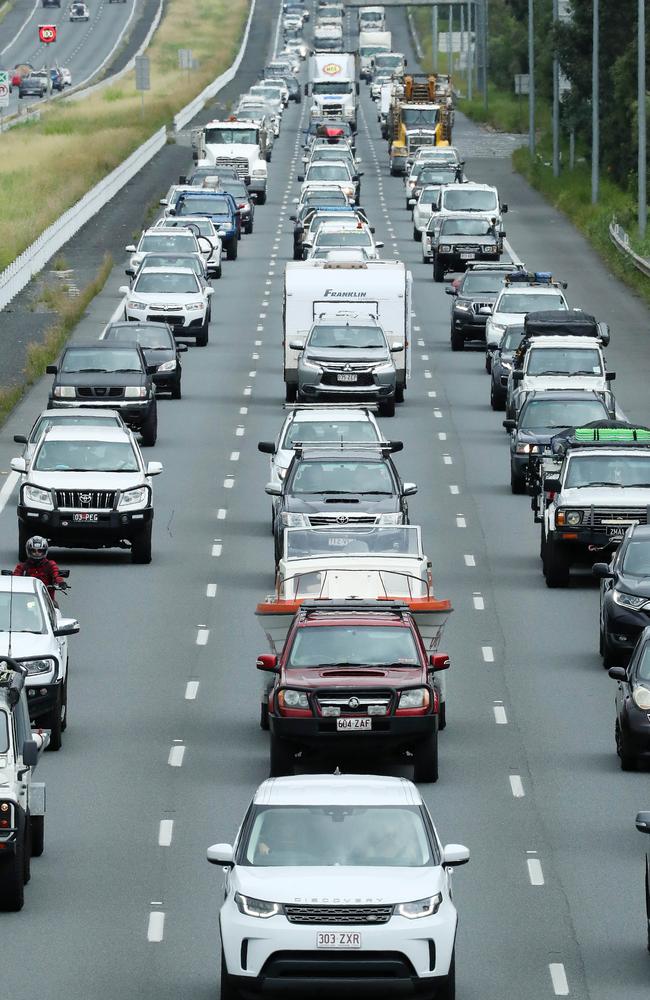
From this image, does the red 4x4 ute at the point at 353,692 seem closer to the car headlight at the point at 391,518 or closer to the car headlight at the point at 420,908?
the car headlight at the point at 420,908

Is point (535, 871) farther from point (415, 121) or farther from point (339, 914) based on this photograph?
point (415, 121)

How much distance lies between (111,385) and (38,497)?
1018cm

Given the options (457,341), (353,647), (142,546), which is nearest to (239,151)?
(457,341)

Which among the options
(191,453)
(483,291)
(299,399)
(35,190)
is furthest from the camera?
(35,190)

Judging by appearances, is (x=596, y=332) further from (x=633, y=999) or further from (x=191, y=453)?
(x=633, y=999)

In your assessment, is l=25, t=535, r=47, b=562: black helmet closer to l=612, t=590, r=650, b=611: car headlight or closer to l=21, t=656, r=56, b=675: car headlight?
l=21, t=656, r=56, b=675: car headlight

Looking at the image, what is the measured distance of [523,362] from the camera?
1868 inches

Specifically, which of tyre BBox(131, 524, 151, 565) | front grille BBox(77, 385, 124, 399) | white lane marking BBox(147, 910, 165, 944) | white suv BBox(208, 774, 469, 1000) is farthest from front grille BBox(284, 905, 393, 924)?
front grille BBox(77, 385, 124, 399)

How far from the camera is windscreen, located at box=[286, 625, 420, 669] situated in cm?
2298

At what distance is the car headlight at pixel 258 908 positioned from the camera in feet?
51.8

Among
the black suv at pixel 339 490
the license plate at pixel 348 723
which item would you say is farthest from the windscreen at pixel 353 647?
the black suv at pixel 339 490

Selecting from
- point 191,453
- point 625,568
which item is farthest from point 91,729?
point 191,453

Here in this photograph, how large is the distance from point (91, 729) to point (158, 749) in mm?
1152

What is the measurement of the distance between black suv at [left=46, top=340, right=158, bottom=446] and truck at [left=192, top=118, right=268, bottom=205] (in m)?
43.6
